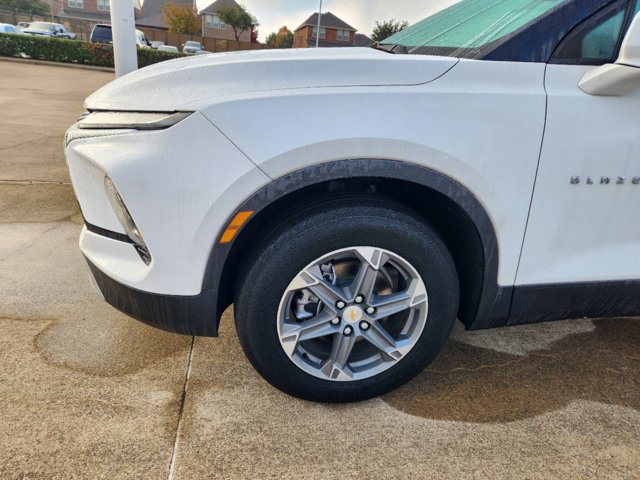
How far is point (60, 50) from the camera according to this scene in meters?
21.9

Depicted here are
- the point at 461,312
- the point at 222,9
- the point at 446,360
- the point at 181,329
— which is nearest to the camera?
the point at 181,329

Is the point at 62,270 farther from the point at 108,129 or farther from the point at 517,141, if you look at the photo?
the point at 517,141

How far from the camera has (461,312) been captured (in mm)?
2078

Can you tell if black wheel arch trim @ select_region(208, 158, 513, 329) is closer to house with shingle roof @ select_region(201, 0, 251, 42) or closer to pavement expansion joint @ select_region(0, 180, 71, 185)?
pavement expansion joint @ select_region(0, 180, 71, 185)

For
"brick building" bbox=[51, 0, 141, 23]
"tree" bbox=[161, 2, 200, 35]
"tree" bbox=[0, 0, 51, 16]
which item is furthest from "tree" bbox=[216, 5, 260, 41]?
"tree" bbox=[0, 0, 51, 16]

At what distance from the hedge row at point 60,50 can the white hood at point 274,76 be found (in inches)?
871

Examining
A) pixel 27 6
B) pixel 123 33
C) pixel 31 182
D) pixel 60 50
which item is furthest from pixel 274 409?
pixel 27 6

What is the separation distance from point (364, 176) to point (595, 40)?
1.05 meters

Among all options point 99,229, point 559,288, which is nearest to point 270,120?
point 99,229

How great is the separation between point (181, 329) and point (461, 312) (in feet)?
3.93

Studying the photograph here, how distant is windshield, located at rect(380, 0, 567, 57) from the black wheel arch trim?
56 cm

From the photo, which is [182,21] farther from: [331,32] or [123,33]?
[123,33]

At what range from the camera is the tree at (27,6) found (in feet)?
211

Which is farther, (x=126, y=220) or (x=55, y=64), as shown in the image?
(x=55, y=64)
